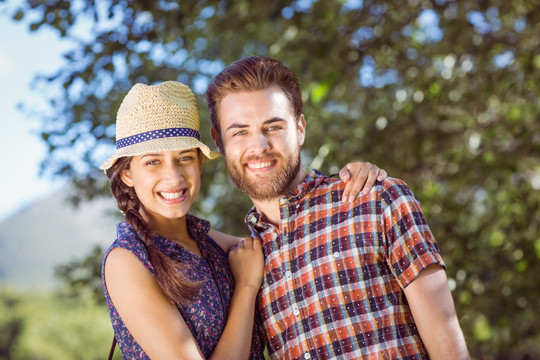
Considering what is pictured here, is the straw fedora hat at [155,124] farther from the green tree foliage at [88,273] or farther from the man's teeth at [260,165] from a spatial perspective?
the green tree foliage at [88,273]

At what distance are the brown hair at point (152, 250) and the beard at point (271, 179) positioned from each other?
39 cm

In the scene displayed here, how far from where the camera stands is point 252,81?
2.71m

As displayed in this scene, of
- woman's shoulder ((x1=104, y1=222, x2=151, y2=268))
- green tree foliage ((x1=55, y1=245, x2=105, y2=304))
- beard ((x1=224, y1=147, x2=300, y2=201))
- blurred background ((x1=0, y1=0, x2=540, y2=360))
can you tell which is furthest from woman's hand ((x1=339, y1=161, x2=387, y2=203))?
green tree foliage ((x1=55, y1=245, x2=105, y2=304))

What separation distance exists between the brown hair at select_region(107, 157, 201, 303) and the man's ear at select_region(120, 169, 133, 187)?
12mm

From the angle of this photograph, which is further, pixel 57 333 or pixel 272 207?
pixel 57 333

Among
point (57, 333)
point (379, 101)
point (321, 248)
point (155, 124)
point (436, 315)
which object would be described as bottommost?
point (436, 315)

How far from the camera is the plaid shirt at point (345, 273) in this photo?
92.2 inches

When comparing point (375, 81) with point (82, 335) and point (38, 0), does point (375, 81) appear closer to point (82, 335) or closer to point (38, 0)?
point (38, 0)

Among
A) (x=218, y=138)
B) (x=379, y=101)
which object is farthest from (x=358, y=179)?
(x=379, y=101)

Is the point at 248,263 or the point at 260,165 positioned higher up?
the point at 260,165

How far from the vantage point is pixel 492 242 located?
5125mm

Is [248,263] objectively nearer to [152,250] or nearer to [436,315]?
[152,250]

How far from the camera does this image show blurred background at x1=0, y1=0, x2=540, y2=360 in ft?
14.4

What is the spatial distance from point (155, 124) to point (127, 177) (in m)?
0.24
